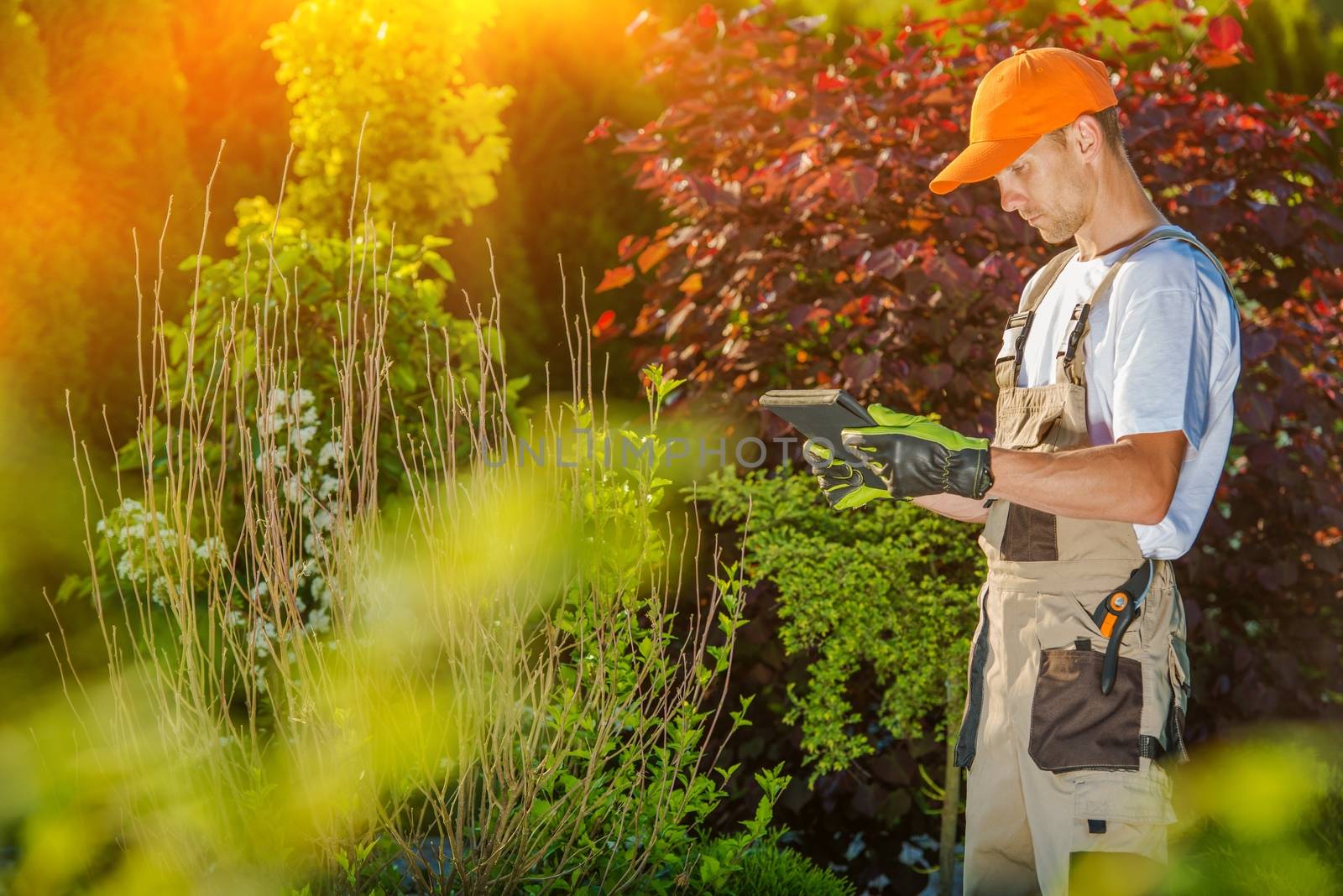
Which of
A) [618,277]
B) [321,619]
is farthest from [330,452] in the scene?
[618,277]

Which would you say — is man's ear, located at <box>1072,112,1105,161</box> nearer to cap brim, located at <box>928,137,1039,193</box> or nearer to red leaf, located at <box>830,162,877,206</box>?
cap brim, located at <box>928,137,1039,193</box>

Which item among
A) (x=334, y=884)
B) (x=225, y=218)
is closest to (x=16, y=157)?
(x=225, y=218)

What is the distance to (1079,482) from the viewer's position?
1.83 meters

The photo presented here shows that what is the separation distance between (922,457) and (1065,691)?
45 centimetres

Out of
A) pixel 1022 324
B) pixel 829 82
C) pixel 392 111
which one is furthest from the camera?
pixel 392 111

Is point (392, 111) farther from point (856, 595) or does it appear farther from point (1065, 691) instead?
point (1065, 691)

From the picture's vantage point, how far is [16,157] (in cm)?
496

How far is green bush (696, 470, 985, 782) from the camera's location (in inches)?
133

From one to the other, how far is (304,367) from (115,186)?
1834 mm

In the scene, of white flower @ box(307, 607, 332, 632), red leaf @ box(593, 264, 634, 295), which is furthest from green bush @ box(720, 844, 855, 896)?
red leaf @ box(593, 264, 634, 295)

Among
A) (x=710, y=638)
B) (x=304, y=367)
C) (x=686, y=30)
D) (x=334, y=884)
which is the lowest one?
(x=710, y=638)

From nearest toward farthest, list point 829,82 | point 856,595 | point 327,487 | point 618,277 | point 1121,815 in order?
point 1121,815 < point 856,595 < point 327,487 < point 829,82 < point 618,277

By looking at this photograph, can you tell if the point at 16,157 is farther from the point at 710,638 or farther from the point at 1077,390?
the point at 1077,390

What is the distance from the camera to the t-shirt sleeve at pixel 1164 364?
1.84 m
